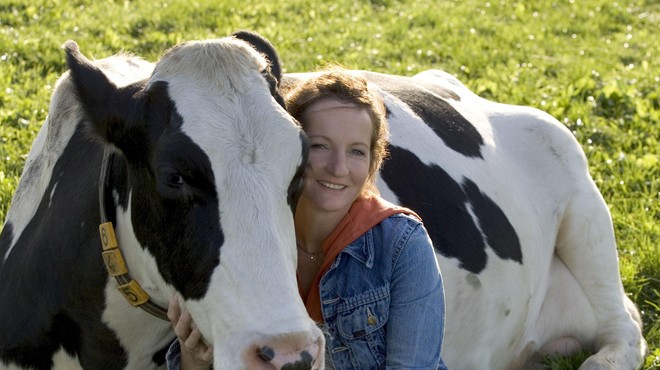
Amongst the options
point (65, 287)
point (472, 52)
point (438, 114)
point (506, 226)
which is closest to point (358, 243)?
point (65, 287)

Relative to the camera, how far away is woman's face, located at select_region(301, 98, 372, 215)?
393 centimetres

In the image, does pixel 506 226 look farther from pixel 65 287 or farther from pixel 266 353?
pixel 266 353

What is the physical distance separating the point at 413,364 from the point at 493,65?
21.8ft

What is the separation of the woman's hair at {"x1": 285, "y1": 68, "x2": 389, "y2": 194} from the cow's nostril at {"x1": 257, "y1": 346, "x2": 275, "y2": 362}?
1.08 metres

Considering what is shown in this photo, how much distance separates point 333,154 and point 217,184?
2.17 feet

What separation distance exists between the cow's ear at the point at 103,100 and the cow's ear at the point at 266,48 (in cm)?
57

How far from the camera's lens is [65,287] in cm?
411

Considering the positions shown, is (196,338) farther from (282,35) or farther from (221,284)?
(282,35)

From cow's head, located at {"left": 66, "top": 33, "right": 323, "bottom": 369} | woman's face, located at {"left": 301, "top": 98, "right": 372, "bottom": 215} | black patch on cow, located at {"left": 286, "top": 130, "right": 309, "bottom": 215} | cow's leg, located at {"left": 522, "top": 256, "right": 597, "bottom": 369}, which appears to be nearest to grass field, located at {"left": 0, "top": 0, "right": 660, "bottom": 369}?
cow's leg, located at {"left": 522, "top": 256, "right": 597, "bottom": 369}

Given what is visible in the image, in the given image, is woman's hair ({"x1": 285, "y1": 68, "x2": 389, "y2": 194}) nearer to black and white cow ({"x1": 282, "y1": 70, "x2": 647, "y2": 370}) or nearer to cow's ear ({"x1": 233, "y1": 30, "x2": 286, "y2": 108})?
cow's ear ({"x1": 233, "y1": 30, "x2": 286, "y2": 108})

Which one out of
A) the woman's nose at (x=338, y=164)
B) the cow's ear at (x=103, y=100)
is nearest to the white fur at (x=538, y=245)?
the woman's nose at (x=338, y=164)

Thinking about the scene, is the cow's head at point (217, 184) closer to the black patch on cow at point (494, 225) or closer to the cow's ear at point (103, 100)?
the cow's ear at point (103, 100)

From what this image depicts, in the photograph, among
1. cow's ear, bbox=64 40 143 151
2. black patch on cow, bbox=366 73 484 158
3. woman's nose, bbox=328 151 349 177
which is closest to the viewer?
cow's ear, bbox=64 40 143 151

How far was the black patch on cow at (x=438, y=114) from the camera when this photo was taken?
5.65 meters
